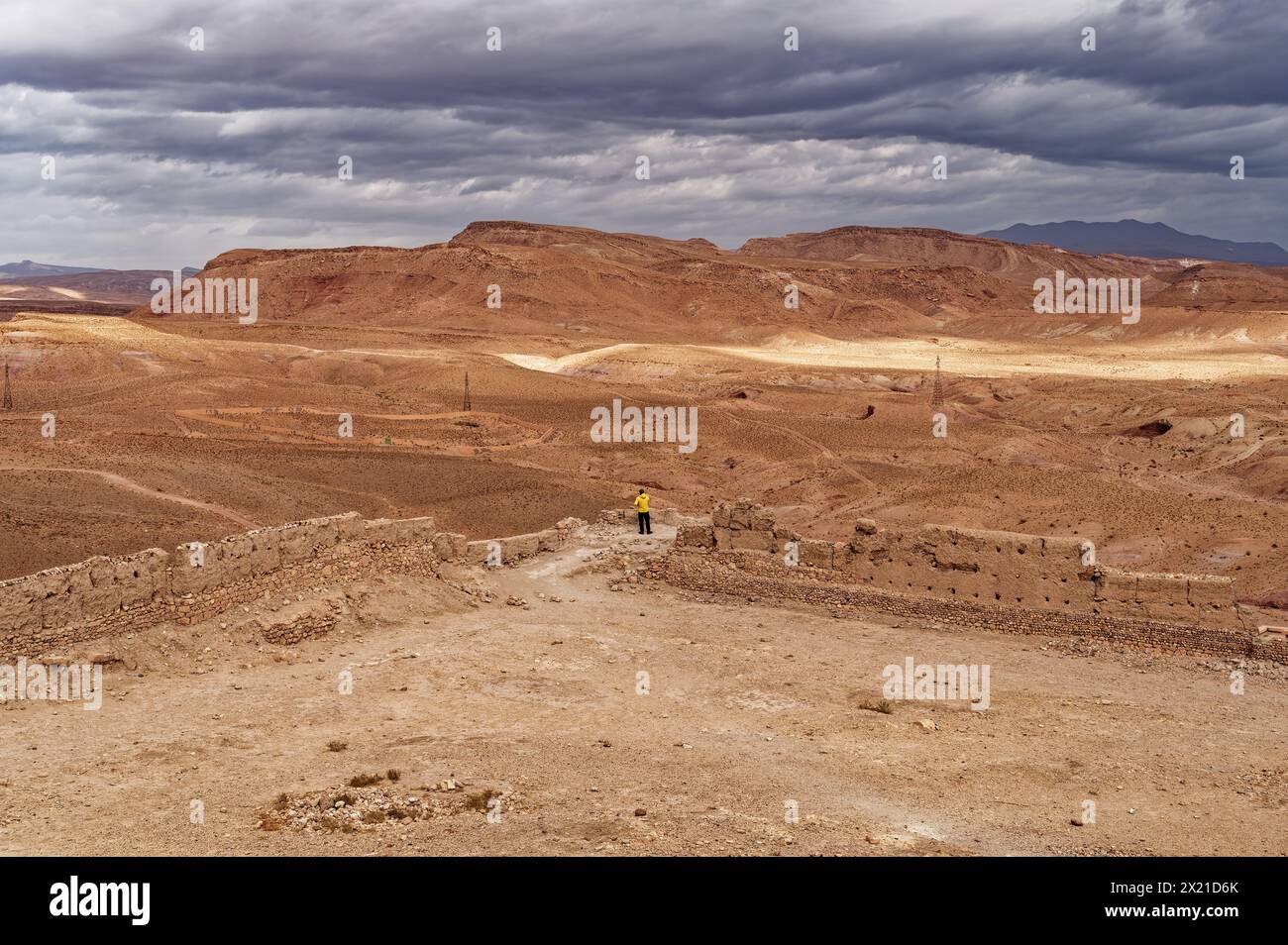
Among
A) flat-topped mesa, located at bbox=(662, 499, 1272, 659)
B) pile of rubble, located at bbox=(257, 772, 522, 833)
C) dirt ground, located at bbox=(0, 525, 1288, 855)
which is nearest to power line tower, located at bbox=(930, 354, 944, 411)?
flat-topped mesa, located at bbox=(662, 499, 1272, 659)

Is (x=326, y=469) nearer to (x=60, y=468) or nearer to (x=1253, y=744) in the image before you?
(x=60, y=468)

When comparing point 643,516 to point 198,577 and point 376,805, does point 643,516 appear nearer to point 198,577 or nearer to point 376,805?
point 198,577

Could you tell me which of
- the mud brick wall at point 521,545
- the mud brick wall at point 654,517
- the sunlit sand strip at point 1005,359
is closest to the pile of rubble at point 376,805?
the mud brick wall at point 521,545

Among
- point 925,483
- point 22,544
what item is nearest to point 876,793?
point 22,544

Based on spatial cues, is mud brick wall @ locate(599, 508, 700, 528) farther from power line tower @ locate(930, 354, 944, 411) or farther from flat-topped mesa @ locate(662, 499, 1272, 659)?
power line tower @ locate(930, 354, 944, 411)

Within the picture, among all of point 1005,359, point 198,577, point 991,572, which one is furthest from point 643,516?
point 1005,359

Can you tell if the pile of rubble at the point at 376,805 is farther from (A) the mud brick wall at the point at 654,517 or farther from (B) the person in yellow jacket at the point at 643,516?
(A) the mud brick wall at the point at 654,517
